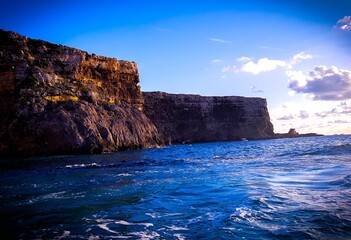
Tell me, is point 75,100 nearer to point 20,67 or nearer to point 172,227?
point 20,67

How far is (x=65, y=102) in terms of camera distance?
3641cm

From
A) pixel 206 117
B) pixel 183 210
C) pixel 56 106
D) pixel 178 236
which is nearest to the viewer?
pixel 178 236

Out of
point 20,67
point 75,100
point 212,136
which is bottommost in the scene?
point 212,136

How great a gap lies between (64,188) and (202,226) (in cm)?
686

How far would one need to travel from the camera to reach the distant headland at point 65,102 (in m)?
32.0

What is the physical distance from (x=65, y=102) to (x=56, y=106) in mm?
1579

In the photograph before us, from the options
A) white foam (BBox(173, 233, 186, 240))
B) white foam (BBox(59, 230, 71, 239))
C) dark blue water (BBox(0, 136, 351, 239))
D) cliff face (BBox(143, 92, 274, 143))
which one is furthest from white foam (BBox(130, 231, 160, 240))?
cliff face (BBox(143, 92, 274, 143))

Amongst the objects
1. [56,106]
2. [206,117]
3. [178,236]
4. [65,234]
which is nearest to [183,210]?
[178,236]

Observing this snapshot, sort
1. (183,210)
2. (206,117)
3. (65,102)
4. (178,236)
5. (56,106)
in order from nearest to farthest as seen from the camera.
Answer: (178,236)
(183,210)
(56,106)
(65,102)
(206,117)

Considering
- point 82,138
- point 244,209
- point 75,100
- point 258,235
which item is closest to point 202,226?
point 258,235

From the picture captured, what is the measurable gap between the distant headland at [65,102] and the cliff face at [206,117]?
122ft

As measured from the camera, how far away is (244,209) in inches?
275

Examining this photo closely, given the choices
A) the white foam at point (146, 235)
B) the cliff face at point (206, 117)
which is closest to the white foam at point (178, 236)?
the white foam at point (146, 235)

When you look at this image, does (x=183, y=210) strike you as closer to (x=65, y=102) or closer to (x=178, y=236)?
(x=178, y=236)
